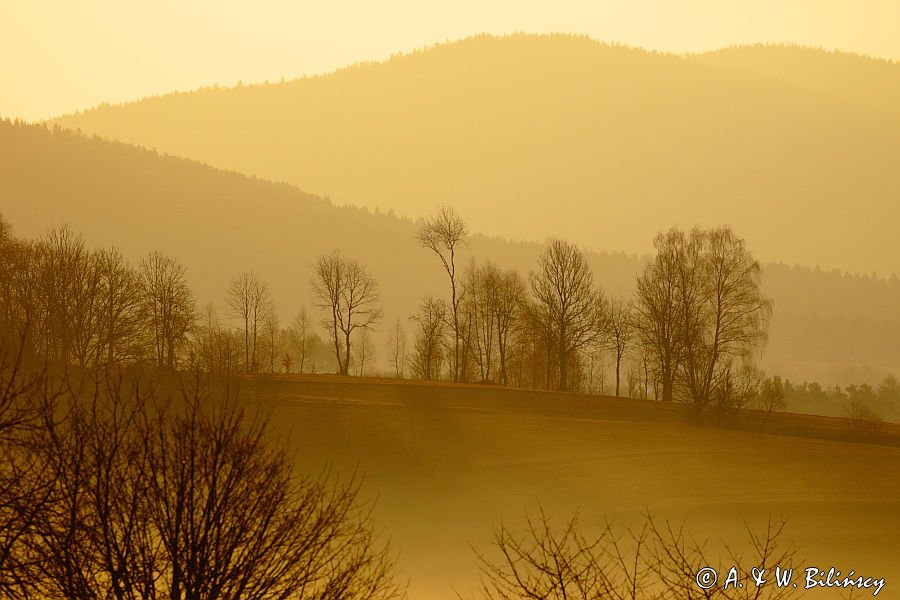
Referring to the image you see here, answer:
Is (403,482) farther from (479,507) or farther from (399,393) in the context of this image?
(399,393)

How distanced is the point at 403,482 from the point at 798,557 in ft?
51.3

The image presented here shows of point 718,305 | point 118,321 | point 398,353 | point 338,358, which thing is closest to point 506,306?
point 338,358

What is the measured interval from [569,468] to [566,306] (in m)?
27.2

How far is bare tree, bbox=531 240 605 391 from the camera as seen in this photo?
68812 mm

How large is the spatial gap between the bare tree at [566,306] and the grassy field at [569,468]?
1104 centimetres

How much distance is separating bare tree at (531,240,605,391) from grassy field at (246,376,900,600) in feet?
36.2

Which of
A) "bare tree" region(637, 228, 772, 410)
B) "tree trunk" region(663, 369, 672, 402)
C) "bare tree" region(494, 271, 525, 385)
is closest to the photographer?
"bare tree" region(637, 228, 772, 410)

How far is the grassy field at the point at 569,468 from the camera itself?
115ft

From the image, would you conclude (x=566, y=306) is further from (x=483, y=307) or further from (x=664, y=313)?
(x=483, y=307)

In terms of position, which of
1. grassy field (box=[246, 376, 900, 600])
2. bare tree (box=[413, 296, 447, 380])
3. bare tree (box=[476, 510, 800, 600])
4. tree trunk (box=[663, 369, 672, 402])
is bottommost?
bare tree (box=[476, 510, 800, 600])

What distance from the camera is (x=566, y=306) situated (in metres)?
70.2

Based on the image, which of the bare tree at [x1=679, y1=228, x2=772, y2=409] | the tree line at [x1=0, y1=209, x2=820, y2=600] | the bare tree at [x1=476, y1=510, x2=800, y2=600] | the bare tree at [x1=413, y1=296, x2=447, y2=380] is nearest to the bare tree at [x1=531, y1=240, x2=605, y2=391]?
the tree line at [x1=0, y1=209, x2=820, y2=600]

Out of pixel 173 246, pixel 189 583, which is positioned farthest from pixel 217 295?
pixel 189 583

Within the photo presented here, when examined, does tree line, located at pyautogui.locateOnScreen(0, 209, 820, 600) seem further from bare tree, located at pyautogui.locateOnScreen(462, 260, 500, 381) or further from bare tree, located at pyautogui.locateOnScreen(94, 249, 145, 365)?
bare tree, located at pyautogui.locateOnScreen(462, 260, 500, 381)
